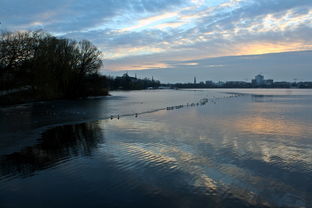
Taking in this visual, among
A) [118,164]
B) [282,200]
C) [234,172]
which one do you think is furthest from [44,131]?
[282,200]

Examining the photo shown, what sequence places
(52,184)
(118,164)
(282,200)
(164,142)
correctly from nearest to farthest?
(282,200)
(52,184)
(118,164)
(164,142)

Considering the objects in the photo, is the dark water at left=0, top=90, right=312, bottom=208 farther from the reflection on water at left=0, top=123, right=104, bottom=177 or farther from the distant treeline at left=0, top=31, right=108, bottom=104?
the distant treeline at left=0, top=31, right=108, bottom=104

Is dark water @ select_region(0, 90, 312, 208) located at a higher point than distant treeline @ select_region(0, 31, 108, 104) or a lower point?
lower

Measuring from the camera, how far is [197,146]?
14227 millimetres

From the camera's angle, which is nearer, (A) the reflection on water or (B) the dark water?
(B) the dark water

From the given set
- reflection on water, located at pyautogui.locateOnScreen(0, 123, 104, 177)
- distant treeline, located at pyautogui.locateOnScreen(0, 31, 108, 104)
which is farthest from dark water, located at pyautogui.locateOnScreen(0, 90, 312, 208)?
distant treeline, located at pyautogui.locateOnScreen(0, 31, 108, 104)

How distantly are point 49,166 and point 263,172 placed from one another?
8.42m

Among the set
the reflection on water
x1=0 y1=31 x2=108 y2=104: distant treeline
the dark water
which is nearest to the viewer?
the dark water

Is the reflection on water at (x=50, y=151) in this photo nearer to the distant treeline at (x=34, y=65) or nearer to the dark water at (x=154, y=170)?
the dark water at (x=154, y=170)

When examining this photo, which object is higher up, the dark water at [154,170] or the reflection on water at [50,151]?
the reflection on water at [50,151]

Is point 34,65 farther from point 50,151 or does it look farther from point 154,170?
point 154,170

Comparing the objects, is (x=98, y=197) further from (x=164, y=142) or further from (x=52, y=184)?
(x=164, y=142)

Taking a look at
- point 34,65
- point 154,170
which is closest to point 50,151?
point 154,170

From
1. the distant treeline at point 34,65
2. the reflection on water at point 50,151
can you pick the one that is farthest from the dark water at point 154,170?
the distant treeline at point 34,65
